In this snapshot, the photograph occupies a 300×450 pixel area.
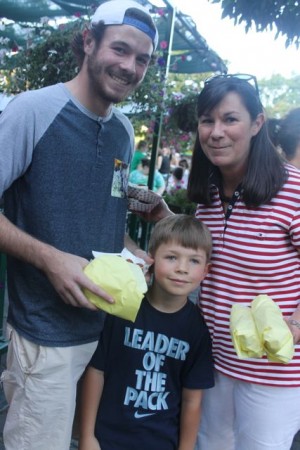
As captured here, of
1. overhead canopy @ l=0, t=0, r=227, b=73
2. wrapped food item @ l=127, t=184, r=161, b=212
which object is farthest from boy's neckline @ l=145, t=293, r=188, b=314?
overhead canopy @ l=0, t=0, r=227, b=73

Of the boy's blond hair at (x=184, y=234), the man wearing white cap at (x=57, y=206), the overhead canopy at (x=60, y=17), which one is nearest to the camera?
the man wearing white cap at (x=57, y=206)

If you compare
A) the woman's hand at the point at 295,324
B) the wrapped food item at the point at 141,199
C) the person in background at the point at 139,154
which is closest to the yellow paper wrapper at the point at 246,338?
the woman's hand at the point at 295,324

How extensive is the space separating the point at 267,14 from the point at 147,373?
2.59 m

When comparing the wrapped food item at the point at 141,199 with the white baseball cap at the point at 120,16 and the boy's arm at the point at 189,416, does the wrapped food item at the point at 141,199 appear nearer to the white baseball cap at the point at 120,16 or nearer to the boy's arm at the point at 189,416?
the white baseball cap at the point at 120,16

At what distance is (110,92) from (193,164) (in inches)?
20.6

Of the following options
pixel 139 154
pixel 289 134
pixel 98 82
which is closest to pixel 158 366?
pixel 98 82

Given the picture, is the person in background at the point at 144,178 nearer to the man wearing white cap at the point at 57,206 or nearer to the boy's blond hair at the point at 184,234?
the boy's blond hair at the point at 184,234

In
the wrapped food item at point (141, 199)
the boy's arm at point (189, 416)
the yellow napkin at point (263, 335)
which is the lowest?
the boy's arm at point (189, 416)

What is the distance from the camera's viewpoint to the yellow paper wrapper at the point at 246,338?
5.08 feet

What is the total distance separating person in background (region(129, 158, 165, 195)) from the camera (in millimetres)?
8141

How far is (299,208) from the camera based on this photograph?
1.74 meters

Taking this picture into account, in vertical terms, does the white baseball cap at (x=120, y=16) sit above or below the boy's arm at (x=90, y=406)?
above

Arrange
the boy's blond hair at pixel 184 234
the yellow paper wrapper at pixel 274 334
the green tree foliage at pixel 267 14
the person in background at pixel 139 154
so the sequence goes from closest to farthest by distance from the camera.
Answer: the yellow paper wrapper at pixel 274 334 → the boy's blond hair at pixel 184 234 → the green tree foliage at pixel 267 14 → the person in background at pixel 139 154

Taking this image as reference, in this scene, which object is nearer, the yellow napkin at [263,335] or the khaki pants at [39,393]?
the yellow napkin at [263,335]
